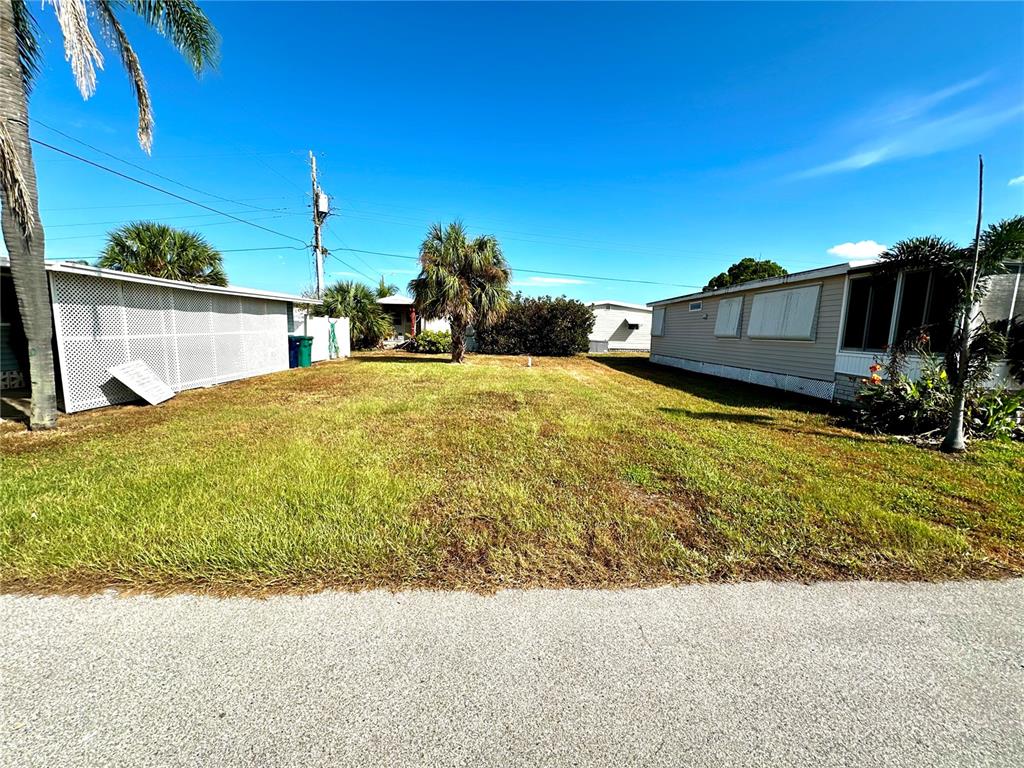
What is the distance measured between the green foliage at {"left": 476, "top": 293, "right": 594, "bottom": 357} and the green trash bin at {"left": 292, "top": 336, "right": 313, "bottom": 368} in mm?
8474

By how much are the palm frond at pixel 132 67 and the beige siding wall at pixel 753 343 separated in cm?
1306

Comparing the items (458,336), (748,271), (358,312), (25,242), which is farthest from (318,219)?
(748,271)

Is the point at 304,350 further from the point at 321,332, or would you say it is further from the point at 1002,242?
the point at 1002,242

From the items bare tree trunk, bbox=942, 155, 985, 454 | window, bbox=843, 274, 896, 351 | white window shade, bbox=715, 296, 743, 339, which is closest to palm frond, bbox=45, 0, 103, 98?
bare tree trunk, bbox=942, 155, 985, 454

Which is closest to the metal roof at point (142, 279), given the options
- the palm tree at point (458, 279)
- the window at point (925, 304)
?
the palm tree at point (458, 279)

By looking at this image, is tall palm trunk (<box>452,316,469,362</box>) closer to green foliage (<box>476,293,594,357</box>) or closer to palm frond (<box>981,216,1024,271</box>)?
green foliage (<box>476,293,594,357</box>)

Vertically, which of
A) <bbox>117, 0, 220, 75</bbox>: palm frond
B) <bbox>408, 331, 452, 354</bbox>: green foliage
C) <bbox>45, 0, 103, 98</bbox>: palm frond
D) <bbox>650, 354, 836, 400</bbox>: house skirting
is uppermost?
<bbox>117, 0, 220, 75</bbox>: palm frond

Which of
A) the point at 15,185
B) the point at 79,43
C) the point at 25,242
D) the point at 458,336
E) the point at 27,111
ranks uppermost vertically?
the point at 79,43

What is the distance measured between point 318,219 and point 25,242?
1560cm

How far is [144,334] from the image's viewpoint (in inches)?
301

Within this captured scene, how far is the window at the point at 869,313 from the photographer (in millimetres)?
7738

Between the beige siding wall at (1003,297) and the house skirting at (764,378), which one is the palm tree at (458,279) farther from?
the beige siding wall at (1003,297)

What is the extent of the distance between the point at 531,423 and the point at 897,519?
13.7 ft

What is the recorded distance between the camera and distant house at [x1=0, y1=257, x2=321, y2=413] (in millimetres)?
6344
